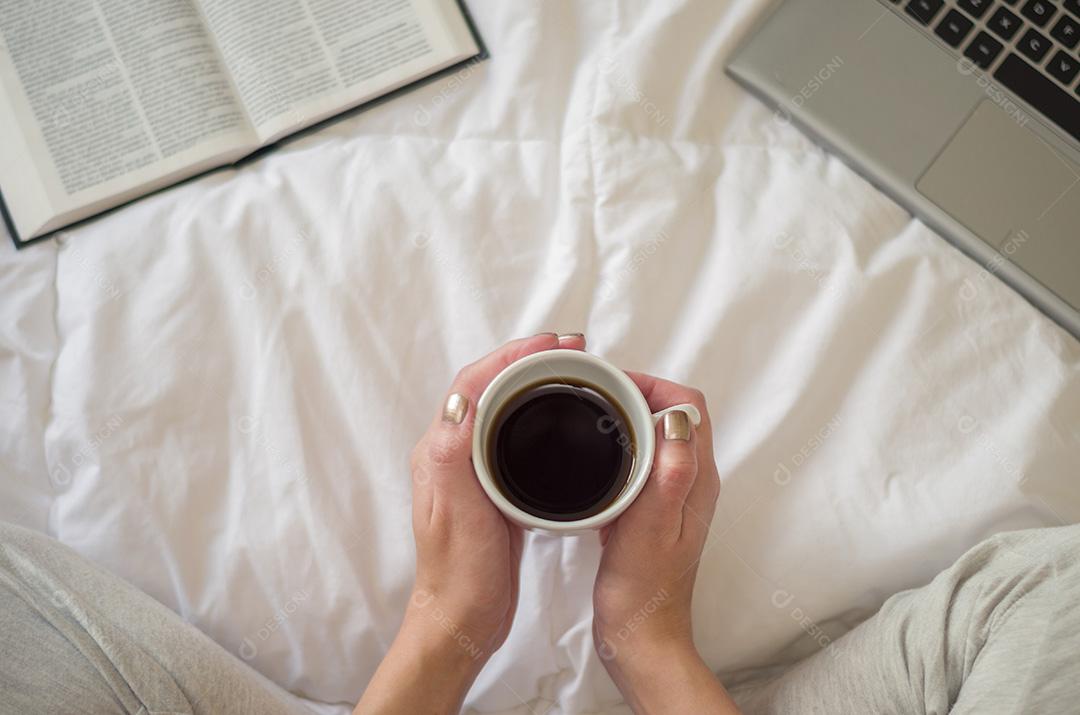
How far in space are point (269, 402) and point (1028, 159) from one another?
2.48 ft

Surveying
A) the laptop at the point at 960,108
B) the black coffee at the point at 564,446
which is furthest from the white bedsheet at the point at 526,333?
the black coffee at the point at 564,446

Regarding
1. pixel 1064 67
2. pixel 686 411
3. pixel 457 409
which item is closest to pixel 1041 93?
pixel 1064 67

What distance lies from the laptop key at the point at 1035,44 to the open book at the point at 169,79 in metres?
0.53

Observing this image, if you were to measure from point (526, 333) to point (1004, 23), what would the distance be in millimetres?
541

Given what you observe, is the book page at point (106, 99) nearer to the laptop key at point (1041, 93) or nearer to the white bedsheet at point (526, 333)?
the white bedsheet at point (526, 333)

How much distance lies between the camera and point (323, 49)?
83 centimetres

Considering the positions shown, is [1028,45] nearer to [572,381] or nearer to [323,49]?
[572,381]

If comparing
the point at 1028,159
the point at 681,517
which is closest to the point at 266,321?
the point at 681,517

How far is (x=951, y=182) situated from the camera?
77cm

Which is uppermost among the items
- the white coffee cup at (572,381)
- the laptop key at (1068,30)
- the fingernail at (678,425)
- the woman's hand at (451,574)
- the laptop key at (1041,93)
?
the laptop key at (1068,30)

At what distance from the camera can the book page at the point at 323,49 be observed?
819mm

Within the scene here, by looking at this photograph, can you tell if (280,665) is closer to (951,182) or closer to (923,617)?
(923,617)

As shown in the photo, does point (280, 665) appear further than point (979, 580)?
Yes

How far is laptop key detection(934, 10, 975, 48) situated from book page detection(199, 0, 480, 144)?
46 centimetres
